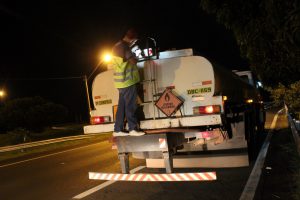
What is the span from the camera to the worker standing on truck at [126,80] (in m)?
6.91

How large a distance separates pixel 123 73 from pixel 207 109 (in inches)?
65.0

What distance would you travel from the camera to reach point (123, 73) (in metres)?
7.01

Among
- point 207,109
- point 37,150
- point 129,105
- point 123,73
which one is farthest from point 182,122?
point 37,150

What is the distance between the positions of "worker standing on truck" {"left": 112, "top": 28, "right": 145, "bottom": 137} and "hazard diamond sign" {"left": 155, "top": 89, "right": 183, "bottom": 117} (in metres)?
0.64

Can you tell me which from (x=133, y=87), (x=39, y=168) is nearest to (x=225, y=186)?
(x=133, y=87)

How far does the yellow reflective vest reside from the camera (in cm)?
692

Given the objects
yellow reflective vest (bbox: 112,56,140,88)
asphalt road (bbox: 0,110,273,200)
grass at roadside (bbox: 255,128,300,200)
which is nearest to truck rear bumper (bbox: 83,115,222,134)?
yellow reflective vest (bbox: 112,56,140,88)

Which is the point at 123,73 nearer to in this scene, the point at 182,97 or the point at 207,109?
the point at 182,97

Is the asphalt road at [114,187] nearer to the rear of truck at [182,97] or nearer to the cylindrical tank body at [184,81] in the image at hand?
the rear of truck at [182,97]

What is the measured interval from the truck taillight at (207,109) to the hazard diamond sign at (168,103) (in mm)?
341

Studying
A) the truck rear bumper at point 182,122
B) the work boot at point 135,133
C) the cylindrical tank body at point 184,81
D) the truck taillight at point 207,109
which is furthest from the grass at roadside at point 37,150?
the truck taillight at point 207,109

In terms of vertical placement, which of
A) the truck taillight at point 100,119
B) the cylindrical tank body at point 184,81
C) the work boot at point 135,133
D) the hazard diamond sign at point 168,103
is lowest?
the work boot at point 135,133

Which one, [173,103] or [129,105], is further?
[173,103]

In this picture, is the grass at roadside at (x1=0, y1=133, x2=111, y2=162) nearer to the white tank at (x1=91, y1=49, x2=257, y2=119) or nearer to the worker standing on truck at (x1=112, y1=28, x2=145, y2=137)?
the white tank at (x1=91, y1=49, x2=257, y2=119)
